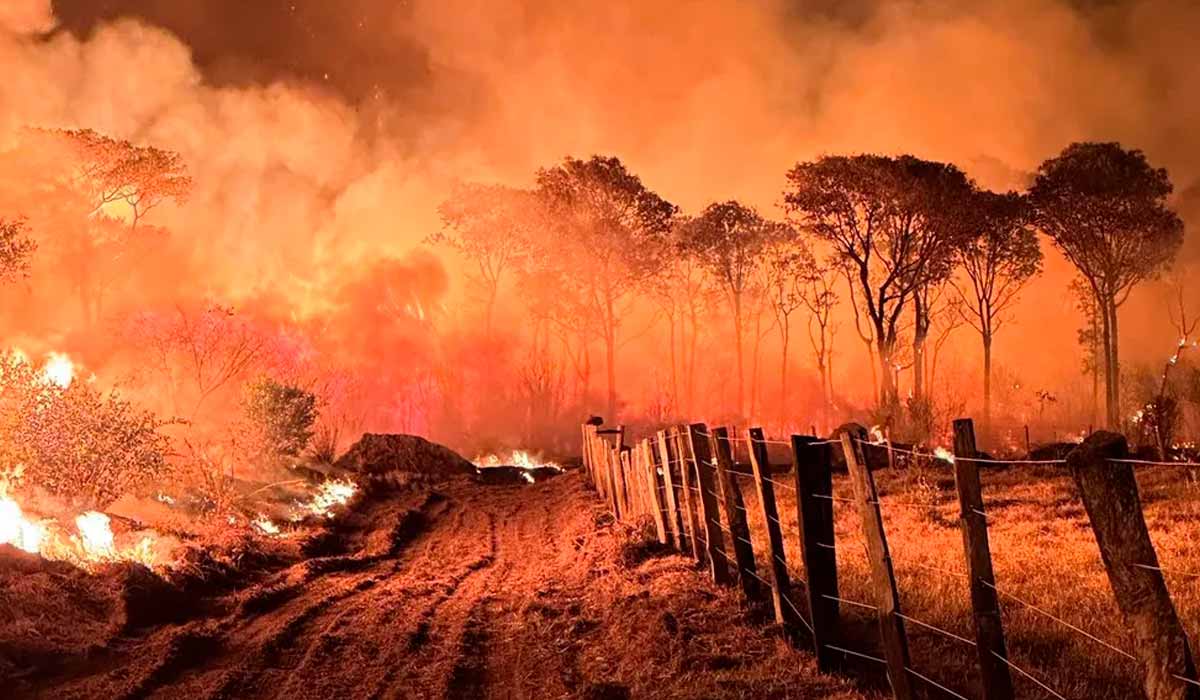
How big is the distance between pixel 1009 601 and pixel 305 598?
8.52m

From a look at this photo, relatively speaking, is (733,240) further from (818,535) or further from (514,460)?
(818,535)

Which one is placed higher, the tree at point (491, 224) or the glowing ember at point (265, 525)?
the tree at point (491, 224)

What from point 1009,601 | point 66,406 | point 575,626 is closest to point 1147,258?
point 1009,601

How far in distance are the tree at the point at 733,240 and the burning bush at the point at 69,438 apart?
34.0m

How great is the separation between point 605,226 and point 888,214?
1359cm

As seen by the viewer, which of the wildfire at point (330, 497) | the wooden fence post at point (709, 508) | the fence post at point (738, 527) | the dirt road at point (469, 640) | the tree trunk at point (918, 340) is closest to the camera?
the dirt road at point (469, 640)

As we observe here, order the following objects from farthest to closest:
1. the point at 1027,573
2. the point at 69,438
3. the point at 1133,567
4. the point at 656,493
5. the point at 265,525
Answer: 1. the point at 265,525
2. the point at 69,438
3. the point at 656,493
4. the point at 1027,573
5. the point at 1133,567

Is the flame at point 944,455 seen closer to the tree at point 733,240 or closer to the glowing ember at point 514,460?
the glowing ember at point 514,460

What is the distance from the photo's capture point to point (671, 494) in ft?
44.1

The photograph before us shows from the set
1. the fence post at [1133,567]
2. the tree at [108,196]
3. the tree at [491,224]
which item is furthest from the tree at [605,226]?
the fence post at [1133,567]

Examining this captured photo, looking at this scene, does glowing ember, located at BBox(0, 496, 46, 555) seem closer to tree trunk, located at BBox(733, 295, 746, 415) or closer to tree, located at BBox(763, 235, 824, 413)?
tree trunk, located at BBox(733, 295, 746, 415)

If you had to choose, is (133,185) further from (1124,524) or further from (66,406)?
(1124,524)

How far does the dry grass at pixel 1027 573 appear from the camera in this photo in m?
7.29

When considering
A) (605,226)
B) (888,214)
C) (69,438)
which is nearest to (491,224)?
(605,226)
